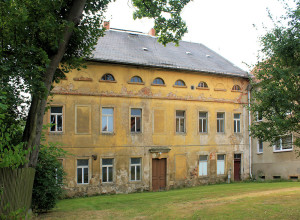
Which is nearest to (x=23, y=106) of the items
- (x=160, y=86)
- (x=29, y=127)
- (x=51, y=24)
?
(x=29, y=127)

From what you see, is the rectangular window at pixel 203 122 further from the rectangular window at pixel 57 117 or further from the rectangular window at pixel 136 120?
the rectangular window at pixel 57 117

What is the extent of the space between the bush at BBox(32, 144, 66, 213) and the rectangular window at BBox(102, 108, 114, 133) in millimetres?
8736

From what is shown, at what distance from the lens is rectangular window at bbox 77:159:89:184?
21.2 metres

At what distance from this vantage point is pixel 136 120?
2311 centimetres

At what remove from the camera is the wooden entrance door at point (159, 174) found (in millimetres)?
23219

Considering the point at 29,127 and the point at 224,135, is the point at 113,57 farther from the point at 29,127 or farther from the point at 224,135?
Result: the point at 29,127

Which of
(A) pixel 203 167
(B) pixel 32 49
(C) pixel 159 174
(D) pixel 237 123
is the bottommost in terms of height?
(C) pixel 159 174

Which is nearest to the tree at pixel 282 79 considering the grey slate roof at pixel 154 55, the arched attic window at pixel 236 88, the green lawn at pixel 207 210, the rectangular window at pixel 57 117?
the green lawn at pixel 207 210

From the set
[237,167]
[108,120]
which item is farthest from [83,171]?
[237,167]

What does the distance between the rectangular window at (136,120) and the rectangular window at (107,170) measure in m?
2.69

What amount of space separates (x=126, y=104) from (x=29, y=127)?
44.6ft

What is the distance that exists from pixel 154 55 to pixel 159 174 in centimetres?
867

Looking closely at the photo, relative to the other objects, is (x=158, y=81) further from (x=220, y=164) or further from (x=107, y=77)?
(x=220, y=164)

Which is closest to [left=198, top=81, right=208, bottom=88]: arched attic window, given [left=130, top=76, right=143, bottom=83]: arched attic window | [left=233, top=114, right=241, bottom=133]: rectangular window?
[left=233, top=114, right=241, bottom=133]: rectangular window
